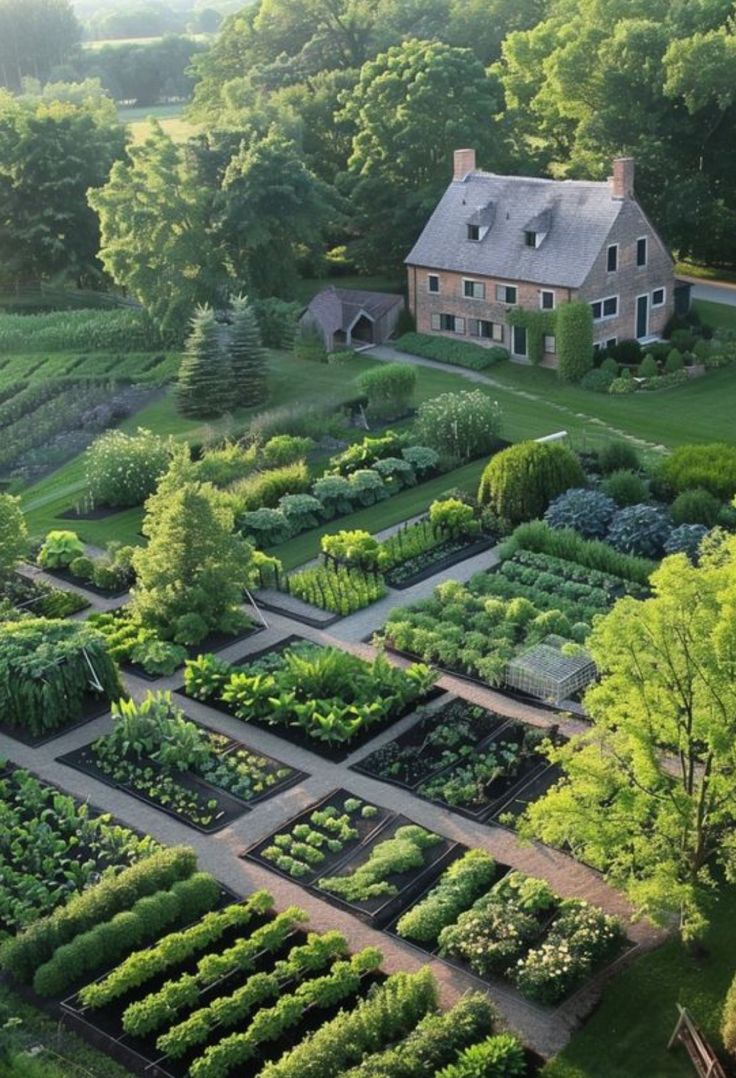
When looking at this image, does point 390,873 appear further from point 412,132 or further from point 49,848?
point 412,132

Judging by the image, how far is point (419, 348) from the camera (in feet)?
172

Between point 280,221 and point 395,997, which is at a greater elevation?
point 280,221

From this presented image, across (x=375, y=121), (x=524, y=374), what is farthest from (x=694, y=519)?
(x=375, y=121)

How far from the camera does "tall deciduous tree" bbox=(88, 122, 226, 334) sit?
2015 inches

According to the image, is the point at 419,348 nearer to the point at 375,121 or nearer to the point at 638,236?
the point at 638,236

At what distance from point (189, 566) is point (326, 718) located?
6.00m

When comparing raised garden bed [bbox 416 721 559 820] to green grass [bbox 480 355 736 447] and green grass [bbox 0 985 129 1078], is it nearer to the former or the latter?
green grass [bbox 0 985 129 1078]

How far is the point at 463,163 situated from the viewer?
5359 centimetres

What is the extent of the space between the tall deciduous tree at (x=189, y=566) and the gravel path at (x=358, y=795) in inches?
41.9

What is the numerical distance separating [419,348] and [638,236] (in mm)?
9087

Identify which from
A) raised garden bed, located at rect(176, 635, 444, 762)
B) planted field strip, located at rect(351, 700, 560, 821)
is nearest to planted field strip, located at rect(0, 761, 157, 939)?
raised garden bed, located at rect(176, 635, 444, 762)

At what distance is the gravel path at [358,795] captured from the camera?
20.4 m

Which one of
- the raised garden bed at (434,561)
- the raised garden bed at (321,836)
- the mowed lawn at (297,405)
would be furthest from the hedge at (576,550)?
the raised garden bed at (321,836)

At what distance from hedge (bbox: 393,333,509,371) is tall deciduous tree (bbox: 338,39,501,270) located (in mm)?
7710
